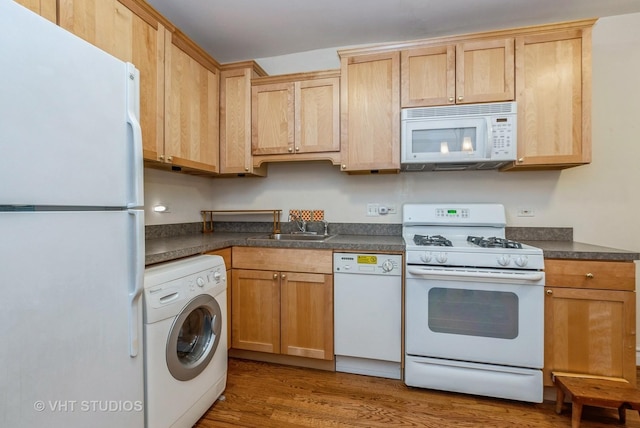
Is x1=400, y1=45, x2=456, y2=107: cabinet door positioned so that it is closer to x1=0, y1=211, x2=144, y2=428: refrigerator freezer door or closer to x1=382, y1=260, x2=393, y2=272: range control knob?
x1=382, y1=260, x2=393, y2=272: range control knob

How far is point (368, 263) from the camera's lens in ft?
6.52

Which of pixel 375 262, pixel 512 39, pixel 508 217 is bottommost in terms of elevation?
pixel 375 262

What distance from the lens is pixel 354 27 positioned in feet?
7.52

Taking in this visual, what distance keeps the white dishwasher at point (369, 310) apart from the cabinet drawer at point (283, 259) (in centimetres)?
9

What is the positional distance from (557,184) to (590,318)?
3.41 feet

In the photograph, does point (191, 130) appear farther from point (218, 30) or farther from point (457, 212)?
Answer: point (457, 212)

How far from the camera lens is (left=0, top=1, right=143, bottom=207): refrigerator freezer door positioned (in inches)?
31.3

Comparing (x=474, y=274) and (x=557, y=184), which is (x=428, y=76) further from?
(x=474, y=274)

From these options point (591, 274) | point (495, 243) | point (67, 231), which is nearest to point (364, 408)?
point (495, 243)

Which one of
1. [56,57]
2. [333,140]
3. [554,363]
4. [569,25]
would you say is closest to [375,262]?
[333,140]

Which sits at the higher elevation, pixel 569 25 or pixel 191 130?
pixel 569 25

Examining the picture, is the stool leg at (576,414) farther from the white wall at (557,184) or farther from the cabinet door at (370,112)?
the cabinet door at (370,112)

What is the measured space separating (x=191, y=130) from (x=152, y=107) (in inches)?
14.7

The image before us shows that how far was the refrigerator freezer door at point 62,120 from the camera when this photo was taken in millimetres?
795
